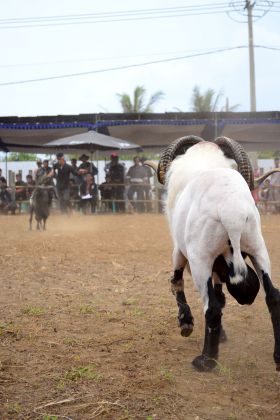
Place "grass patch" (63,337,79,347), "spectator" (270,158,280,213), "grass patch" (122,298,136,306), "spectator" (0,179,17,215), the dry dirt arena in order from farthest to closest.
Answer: "spectator" (0,179,17,215) < "spectator" (270,158,280,213) < "grass patch" (122,298,136,306) < "grass patch" (63,337,79,347) < the dry dirt arena

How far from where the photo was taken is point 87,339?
4.89 metres

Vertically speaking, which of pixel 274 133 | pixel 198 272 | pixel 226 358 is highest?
pixel 274 133

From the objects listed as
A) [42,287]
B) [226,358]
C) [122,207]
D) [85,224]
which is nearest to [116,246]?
[42,287]

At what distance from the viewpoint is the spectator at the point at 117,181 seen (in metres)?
20.2

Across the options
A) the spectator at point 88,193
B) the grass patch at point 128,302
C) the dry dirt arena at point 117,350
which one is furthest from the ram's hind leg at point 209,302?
the spectator at point 88,193

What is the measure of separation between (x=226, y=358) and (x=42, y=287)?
3.24 m

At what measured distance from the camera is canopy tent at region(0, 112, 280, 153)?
1995cm

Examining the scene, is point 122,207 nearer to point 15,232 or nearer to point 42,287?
point 15,232

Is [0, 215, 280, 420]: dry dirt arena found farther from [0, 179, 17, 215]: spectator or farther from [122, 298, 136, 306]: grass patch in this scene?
[0, 179, 17, 215]: spectator

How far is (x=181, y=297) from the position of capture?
194 inches

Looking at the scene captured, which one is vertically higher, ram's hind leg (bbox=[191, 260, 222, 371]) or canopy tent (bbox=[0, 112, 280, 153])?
canopy tent (bbox=[0, 112, 280, 153])

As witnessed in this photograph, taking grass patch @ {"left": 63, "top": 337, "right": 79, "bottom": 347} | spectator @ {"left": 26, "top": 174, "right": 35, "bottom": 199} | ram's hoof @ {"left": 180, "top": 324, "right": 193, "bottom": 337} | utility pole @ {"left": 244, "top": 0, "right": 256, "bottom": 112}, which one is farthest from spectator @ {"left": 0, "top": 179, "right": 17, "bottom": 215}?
ram's hoof @ {"left": 180, "top": 324, "right": 193, "bottom": 337}

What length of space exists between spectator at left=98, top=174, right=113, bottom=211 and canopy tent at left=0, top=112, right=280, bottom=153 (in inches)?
81.6

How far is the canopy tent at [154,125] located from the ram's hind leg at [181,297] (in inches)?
609
